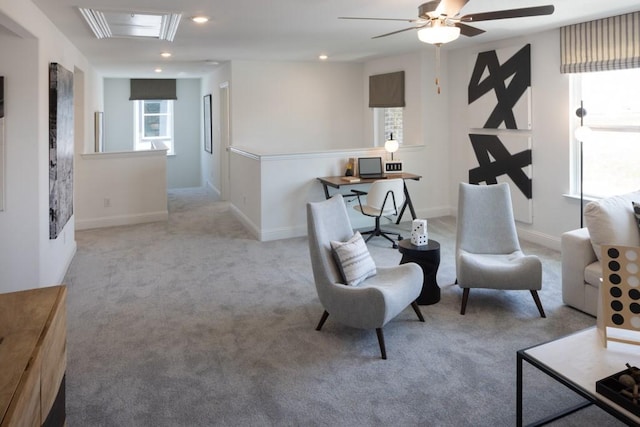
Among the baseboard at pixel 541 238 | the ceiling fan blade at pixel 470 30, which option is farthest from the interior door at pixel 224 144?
the ceiling fan blade at pixel 470 30

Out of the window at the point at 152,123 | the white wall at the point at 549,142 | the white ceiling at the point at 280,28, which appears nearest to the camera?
the white ceiling at the point at 280,28

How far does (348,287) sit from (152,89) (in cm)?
888

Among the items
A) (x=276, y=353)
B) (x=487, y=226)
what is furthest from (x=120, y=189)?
(x=487, y=226)

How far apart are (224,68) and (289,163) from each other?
2.90m

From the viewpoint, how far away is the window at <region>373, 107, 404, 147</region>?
7.55 metres

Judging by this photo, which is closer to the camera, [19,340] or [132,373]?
[19,340]

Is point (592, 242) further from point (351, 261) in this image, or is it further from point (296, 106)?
point (296, 106)

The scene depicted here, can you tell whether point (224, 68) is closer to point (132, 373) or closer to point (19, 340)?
point (132, 373)

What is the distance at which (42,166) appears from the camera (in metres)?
3.81

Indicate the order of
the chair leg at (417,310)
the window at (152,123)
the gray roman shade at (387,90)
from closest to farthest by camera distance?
the chair leg at (417,310), the gray roman shade at (387,90), the window at (152,123)

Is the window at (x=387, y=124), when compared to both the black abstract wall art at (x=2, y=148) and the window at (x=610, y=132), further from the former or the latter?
the black abstract wall art at (x=2, y=148)

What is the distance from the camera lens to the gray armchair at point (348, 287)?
2922 millimetres

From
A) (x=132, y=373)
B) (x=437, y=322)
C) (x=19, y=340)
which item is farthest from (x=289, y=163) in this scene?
(x=19, y=340)

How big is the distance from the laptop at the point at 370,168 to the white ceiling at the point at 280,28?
4.66 ft
